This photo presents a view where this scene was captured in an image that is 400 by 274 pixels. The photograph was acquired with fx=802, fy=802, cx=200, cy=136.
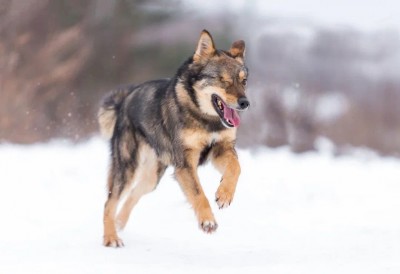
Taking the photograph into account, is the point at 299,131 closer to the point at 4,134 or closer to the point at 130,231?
the point at 4,134

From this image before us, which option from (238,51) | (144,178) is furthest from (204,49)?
(144,178)

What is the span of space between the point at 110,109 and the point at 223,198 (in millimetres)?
2109

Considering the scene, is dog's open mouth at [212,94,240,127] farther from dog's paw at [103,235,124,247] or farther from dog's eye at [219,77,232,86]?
dog's paw at [103,235,124,247]

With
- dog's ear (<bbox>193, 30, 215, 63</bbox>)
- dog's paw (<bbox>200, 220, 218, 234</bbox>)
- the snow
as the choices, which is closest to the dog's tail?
the snow

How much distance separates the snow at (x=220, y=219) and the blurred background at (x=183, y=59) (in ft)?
3.64

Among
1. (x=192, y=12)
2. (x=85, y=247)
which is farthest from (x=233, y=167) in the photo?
(x=192, y=12)

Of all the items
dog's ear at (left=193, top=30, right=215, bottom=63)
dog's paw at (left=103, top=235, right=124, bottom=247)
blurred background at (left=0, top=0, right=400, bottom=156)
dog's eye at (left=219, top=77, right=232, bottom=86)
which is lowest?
blurred background at (left=0, top=0, right=400, bottom=156)

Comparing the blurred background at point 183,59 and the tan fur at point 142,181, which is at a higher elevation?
the tan fur at point 142,181

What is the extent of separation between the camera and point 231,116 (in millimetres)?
6250

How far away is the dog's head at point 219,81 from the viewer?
241 inches

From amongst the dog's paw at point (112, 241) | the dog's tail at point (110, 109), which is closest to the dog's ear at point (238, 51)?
the dog's tail at point (110, 109)

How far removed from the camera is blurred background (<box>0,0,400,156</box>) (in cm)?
1436

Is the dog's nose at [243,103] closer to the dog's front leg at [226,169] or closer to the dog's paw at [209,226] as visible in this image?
the dog's front leg at [226,169]

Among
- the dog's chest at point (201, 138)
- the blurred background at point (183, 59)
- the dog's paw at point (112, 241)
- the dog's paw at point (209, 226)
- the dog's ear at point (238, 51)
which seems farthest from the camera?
the blurred background at point (183, 59)
